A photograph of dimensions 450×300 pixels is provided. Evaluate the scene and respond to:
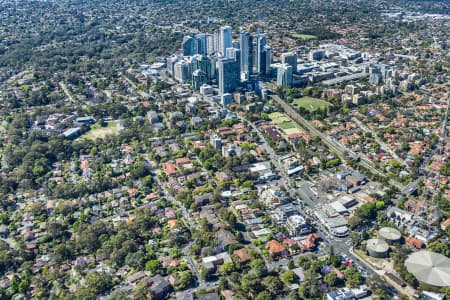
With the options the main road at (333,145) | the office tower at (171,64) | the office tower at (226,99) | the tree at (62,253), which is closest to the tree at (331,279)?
the main road at (333,145)

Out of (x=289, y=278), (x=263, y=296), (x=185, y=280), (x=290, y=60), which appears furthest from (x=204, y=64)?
(x=263, y=296)

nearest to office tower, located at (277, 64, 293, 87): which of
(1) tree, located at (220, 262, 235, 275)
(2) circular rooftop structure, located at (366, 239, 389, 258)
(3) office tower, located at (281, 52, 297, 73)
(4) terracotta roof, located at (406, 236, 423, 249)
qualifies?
(3) office tower, located at (281, 52, 297, 73)

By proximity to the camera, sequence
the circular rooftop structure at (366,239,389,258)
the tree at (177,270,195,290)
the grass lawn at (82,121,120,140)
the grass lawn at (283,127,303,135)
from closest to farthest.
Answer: the tree at (177,270,195,290) → the circular rooftop structure at (366,239,389,258) → the grass lawn at (283,127,303,135) → the grass lawn at (82,121,120,140)

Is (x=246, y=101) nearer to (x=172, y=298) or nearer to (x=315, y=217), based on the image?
(x=315, y=217)

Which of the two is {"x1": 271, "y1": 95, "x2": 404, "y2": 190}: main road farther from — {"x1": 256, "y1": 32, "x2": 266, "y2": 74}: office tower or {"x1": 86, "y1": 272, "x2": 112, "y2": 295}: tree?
{"x1": 86, "y1": 272, "x2": 112, "y2": 295}: tree

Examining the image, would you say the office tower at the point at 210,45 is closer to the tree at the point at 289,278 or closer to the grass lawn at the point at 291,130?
the grass lawn at the point at 291,130
